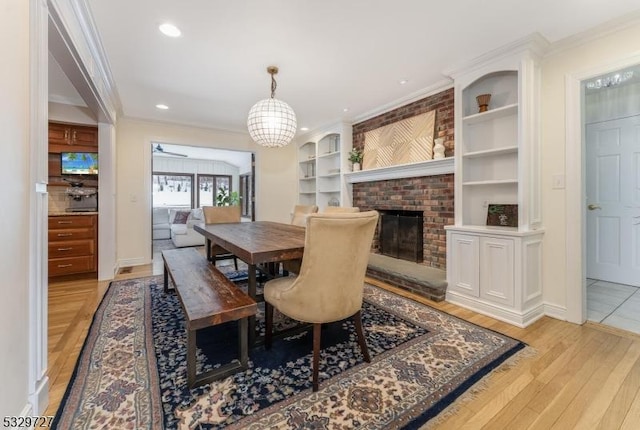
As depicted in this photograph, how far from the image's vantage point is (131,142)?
4.35m

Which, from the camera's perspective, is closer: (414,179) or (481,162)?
(481,162)

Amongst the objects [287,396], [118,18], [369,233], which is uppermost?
[118,18]

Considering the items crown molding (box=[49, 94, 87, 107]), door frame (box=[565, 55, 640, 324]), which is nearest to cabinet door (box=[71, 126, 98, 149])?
crown molding (box=[49, 94, 87, 107])

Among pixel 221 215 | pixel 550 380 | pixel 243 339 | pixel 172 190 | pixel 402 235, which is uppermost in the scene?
pixel 172 190

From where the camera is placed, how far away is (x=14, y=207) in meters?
1.11

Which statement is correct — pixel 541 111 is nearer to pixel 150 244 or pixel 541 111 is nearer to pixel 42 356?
pixel 42 356

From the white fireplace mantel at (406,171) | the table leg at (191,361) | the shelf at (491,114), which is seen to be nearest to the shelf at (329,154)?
the white fireplace mantel at (406,171)

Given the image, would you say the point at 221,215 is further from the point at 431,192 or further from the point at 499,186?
the point at 499,186

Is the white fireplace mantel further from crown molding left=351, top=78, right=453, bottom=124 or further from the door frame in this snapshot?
the door frame

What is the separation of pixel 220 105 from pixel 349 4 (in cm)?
254

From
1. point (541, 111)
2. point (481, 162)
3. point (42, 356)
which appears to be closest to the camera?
point (42, 356)

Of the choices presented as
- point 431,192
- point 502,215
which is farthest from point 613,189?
point 431,192

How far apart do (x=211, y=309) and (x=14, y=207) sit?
941 mm

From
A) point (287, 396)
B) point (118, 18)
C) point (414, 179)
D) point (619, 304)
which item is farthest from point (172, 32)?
point (619, 304)
